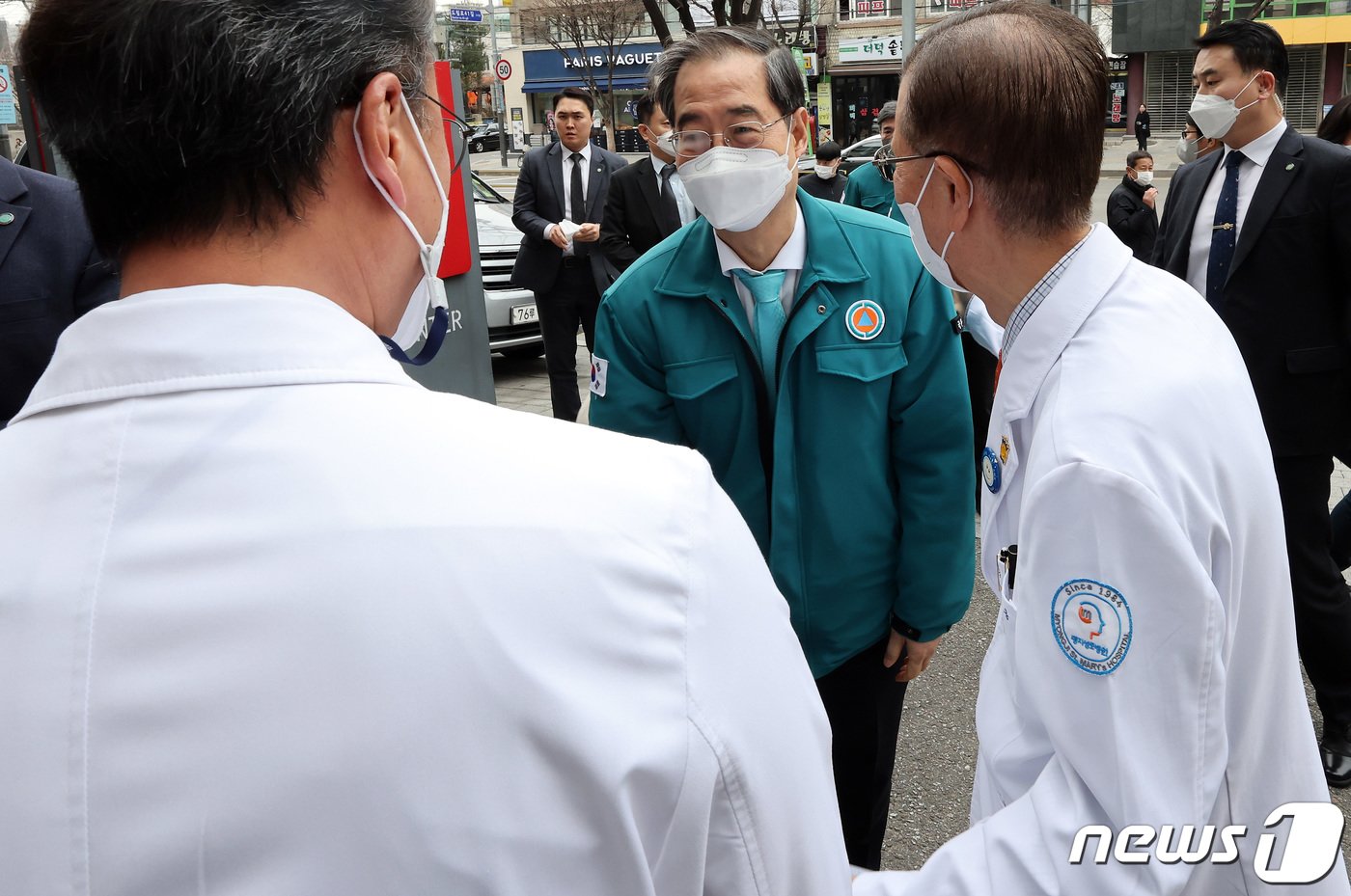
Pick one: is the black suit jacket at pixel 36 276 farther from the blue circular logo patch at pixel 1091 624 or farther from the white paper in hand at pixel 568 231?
the white paper in hand at pixel 568 231

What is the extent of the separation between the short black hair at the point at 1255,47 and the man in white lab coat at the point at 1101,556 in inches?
132

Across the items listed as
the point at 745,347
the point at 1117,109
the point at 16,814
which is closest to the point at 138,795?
the point at 16,814

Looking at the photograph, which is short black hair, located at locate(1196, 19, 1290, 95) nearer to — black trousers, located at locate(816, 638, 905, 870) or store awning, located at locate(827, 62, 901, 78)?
black trousers, located at locate(816, 638, 905, 870)

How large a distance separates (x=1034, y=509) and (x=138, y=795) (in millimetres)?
929

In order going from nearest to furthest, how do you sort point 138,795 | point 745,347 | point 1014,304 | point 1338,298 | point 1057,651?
point 138,795
point 1057,651
point 1014,304
point 745,347
point 1338,298

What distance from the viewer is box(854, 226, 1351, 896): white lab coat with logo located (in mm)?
1173

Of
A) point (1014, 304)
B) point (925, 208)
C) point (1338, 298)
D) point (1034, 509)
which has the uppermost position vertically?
point (925, 208)

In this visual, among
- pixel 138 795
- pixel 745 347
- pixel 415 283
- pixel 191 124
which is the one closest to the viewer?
pixel 138 795

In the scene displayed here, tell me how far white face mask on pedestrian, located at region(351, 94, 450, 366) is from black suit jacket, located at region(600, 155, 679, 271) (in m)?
4.80

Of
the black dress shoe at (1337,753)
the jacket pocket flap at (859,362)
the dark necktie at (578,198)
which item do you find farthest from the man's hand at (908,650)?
the dark necktie at (578,198)

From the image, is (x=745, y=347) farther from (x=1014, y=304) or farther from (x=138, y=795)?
(x=138, y=795)

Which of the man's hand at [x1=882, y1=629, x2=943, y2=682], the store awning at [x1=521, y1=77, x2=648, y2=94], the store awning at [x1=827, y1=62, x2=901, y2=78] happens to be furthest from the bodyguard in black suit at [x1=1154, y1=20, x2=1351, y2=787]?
the store awning at [x1=521, y1=77, x2=648, y2=94]

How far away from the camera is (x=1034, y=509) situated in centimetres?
125

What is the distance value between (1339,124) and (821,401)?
4855 millimetres
